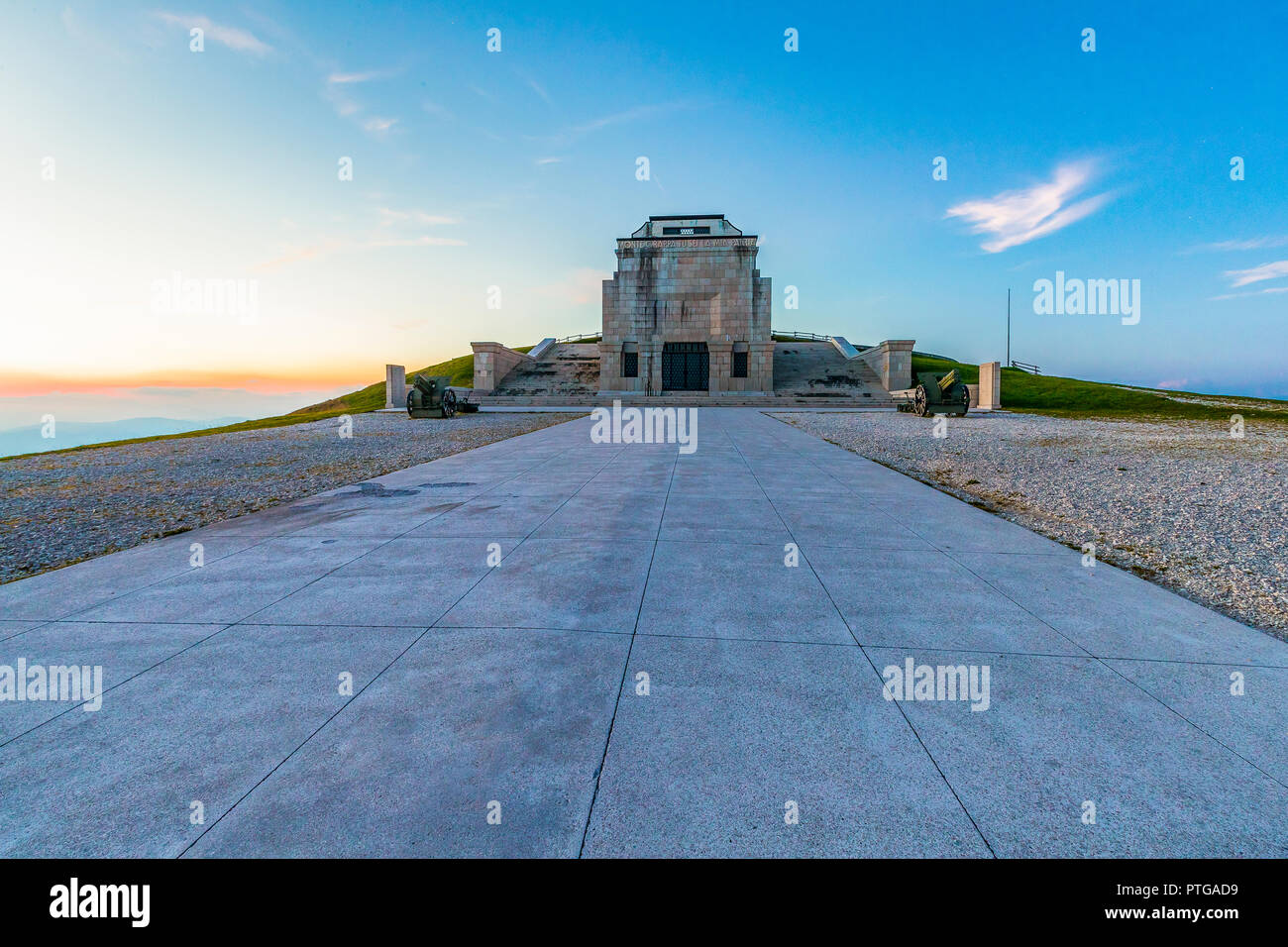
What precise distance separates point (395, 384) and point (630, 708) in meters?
33.1

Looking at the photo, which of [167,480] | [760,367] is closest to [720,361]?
[760,367]

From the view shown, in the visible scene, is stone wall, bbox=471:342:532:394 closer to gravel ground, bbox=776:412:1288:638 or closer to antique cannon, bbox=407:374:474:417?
antique cannon, bbox=407:374:474:417

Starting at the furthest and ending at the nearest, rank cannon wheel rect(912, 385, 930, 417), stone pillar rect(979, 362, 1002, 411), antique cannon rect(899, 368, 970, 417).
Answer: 1. stone pillar rect(979, 362, 1002, 411)
2. cannon wheel rect(912, 385, 930, 417)
3. antique cannon rect(899, 368, 970, 417)

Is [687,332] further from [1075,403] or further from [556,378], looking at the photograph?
[1075,403]

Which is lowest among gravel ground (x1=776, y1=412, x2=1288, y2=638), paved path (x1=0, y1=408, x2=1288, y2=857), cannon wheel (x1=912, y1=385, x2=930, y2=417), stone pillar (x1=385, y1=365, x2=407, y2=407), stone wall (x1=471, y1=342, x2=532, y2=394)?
paved path (x1=0, y1=408, x2=1288, y2=857)

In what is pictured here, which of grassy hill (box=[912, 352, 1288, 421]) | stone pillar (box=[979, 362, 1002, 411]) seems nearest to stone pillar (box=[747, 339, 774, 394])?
stone pillar (box=[979, 362, 1002, 411])

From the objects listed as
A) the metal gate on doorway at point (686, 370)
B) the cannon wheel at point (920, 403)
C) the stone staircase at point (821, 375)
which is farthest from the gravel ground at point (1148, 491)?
the metal gate on doorway at point (686, 370)

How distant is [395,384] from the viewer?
32.9 metres

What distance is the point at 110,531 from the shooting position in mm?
7008

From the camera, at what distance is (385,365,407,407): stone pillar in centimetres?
3231

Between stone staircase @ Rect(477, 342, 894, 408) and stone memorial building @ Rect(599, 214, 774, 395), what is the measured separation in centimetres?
265

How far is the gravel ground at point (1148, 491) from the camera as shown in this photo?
A: 554 cm

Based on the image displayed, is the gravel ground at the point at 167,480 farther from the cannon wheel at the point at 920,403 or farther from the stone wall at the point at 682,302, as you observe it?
the stone wall at the point at 682,302

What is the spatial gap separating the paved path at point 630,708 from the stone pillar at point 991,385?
91.7 feet
